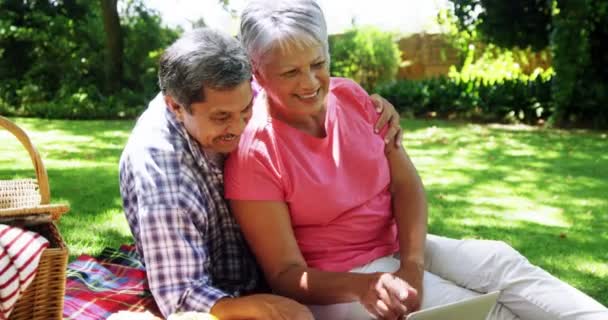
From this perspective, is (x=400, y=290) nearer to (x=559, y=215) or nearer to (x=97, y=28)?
(x=559, y=215)

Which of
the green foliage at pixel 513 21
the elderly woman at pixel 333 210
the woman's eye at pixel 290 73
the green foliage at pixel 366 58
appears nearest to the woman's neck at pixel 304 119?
the elderly woman at pixel 333 210

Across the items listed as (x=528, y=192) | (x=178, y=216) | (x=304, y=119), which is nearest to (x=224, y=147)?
(x=178, y=216)

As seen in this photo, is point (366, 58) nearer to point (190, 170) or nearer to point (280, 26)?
point (280, 26)

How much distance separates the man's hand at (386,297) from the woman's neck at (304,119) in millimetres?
628

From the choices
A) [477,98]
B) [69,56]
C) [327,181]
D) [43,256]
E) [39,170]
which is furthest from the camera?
[69,56]

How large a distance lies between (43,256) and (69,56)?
1160 cm

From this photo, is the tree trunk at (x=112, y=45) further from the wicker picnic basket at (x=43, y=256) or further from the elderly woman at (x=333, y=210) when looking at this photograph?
the wicker picnic basket at (x=43, y=256)

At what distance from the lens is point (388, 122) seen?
9.12 feet

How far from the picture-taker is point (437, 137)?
895cm

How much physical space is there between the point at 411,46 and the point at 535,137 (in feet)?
27.9

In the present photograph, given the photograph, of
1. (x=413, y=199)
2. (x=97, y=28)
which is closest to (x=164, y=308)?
(x=413, y=199)

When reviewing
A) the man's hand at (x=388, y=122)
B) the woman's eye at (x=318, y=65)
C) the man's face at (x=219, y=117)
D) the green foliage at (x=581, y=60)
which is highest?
the woman's eye at (x=318, y=65)

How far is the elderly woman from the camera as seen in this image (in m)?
2.33

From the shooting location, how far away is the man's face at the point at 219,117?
2.17 meters
